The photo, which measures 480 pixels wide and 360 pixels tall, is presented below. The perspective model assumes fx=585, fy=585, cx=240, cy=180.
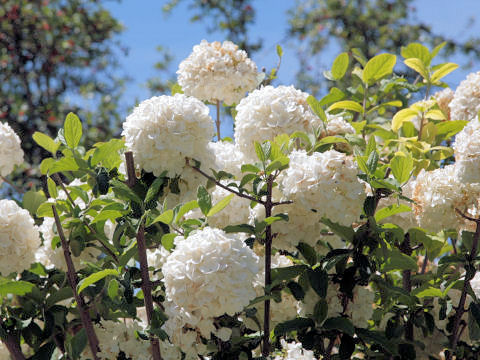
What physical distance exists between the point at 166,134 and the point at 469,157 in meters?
0.80

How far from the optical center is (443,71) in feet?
6.87

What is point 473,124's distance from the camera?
1635 millimetres

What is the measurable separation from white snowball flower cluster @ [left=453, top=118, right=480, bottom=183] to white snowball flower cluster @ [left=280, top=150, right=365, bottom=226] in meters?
0.34

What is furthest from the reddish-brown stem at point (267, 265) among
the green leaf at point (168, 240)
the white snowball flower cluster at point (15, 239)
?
the white snowball flower cluster at point (15, 239)

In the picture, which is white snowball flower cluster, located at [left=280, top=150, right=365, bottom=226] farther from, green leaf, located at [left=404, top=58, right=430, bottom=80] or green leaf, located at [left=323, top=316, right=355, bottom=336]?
green leaf, located at [left=404, top=58, right=430, bottom=80]

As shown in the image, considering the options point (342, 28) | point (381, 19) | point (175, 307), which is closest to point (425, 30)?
point (381, 19)

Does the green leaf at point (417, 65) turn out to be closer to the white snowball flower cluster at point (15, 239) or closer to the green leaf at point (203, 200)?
the green leaf at point (203, 200)

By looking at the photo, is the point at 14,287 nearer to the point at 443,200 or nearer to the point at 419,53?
the point at 443,200

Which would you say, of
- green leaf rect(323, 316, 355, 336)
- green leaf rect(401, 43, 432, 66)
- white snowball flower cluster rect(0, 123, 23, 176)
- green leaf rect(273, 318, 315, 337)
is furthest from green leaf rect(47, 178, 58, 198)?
green leaf rect(401, 43, 432, 66)

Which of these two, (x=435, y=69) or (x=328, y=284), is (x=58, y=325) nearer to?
(x=328, y=284)

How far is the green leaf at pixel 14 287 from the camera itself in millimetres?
1655

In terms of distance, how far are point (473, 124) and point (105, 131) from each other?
21.2 ft

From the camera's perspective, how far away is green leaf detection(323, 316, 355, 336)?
1495mm

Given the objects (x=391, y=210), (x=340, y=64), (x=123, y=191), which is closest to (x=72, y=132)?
(x=123, y=191)
